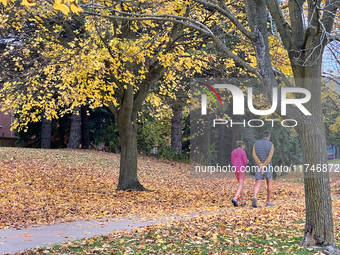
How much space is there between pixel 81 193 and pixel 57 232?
5764mm

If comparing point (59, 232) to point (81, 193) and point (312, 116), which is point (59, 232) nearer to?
point (312, 116)

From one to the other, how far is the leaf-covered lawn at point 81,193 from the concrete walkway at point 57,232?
0.63 m

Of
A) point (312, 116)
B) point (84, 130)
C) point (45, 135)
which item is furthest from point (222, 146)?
point (312, 116)

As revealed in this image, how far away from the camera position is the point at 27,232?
289 inches

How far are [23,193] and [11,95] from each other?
368 cm

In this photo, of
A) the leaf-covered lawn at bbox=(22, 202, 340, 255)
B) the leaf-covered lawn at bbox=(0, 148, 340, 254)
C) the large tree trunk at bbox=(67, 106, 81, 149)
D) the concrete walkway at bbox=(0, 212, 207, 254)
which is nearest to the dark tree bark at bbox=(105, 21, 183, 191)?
the leaf-covered lawn at bbox=(0, 148, 340, 254)

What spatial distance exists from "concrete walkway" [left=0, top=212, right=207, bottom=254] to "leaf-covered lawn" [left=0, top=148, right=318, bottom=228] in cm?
63

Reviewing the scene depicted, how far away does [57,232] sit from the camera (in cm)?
740

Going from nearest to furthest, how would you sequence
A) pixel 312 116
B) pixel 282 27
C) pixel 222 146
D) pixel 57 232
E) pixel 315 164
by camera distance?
1. pixel 315 164
2. pixel 312 116
3. pixel 282 27
4. pixel 57 232
5. pixel 222 146

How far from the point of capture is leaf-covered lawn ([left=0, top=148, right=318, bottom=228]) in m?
9.78

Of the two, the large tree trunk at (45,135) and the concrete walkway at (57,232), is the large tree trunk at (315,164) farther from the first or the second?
the large tree trunk at (45,135)

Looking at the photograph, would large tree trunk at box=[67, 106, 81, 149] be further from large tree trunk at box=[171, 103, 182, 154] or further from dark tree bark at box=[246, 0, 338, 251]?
dark tree bark at box=[246, 0, 338, 251]

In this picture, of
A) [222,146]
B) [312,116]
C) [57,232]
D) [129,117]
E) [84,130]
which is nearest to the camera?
[312,116]

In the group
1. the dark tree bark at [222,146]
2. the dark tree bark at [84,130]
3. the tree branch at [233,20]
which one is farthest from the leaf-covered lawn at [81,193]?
the dark tree bark at [222,146]
